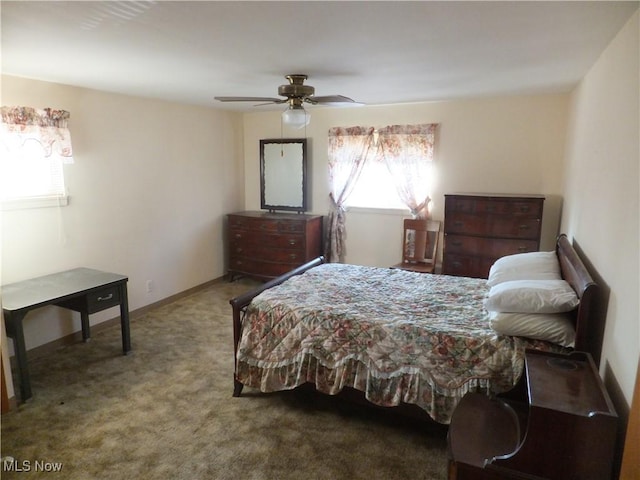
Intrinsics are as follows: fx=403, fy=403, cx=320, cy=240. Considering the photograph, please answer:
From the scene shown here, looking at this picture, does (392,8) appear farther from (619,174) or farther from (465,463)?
(465,463)

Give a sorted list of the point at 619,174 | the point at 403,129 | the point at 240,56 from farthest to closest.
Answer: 1. the point at 403,129
2. the point at 240,56
3. the point at 619,174

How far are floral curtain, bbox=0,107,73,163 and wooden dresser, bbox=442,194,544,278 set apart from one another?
348 cm

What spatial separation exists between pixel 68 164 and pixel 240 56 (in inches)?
77.9

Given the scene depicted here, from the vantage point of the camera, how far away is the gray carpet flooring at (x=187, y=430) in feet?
6.96

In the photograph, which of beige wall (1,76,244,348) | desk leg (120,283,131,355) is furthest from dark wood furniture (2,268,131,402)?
beige wall (1,76,244,348)

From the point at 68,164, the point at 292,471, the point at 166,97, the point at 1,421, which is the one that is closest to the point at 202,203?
the point at 166,97

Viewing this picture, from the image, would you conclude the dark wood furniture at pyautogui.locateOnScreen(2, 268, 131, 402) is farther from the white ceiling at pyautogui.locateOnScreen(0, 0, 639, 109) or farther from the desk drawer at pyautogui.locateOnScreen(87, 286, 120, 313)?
the white ceiling at pyautogui.locateOnScreen(0, 0, 639, 109)

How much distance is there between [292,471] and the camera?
210 cm

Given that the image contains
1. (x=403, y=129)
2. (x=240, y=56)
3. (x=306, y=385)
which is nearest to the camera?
(x=240, y=56)

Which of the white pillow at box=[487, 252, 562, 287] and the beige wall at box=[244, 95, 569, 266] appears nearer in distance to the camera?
the white pillow at box=[487, 252, 562, 287]

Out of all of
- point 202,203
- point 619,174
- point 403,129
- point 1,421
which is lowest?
point 1,421

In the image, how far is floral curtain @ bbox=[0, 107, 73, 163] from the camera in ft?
9.75

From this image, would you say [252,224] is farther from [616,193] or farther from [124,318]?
[616,193]

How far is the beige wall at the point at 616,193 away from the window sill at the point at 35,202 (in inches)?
152
